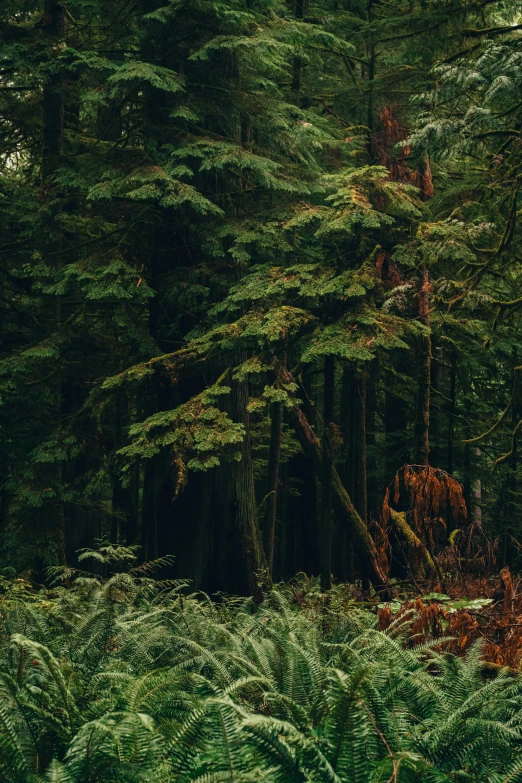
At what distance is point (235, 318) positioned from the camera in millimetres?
11867

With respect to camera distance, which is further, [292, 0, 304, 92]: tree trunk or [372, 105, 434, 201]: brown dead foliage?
[292, 0, 304, 92]: tree trunk

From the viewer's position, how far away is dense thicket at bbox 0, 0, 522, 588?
33.9ft

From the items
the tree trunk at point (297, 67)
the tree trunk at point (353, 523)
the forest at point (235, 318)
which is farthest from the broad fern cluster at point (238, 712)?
the tree trunk at point (297, 67)

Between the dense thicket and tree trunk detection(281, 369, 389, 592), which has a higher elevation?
the dense thicket

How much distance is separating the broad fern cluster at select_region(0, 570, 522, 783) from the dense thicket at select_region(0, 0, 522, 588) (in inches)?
184

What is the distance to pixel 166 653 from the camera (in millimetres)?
5242

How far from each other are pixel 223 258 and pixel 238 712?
954 cm

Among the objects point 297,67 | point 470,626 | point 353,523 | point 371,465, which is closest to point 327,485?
point 353,523

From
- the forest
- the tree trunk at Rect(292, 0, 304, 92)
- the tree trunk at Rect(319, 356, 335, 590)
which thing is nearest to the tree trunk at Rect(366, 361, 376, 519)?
the forest

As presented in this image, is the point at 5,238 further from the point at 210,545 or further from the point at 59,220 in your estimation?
the point at 210,545

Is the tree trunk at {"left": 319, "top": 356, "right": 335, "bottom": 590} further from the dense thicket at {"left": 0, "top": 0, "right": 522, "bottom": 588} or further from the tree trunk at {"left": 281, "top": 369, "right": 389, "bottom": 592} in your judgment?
the tree trunk at {"left": 281, "top": 369, "right": 389, "bottom": 592}

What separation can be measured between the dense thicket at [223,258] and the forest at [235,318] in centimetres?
5

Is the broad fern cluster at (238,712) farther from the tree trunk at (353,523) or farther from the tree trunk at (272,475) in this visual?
the tree trunk at (272,475)

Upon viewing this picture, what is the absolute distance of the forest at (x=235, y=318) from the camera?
5824 mm
